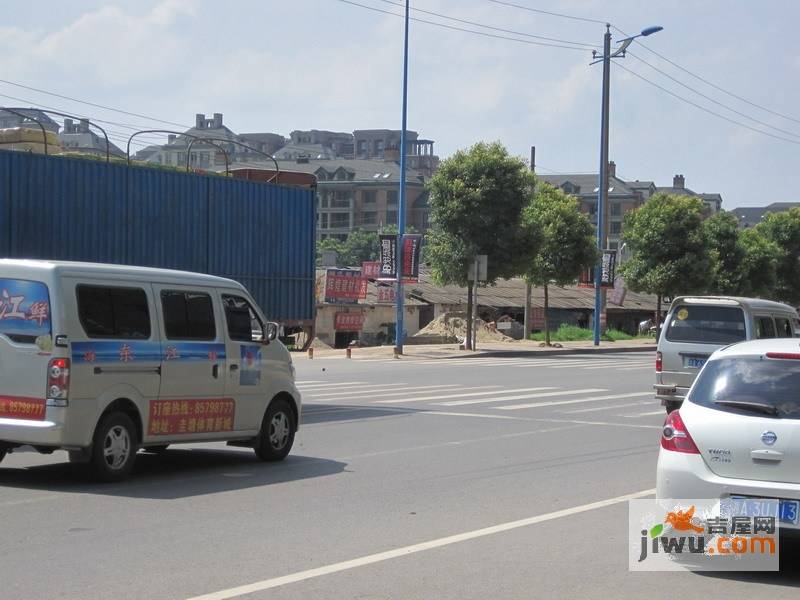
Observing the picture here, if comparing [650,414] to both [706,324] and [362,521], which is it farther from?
[362,521]

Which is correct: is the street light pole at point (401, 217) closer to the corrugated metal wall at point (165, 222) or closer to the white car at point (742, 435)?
the corrugated metal wall at point (165, 222)

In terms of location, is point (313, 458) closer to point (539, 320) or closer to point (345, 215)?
point (539, 320)

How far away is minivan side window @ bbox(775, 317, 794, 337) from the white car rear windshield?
13.6 metres

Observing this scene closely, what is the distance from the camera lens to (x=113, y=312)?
11078 mm

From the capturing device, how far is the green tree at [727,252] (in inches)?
2581

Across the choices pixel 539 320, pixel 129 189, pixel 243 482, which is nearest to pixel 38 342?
pixel 243 482

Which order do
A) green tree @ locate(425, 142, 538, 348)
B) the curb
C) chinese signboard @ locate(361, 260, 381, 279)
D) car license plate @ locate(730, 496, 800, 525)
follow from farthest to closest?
chinese signboard @ locate(361, 260, 381, 279) → green tree @ locate(425, 142, 538, 348) → the curb → car license plate @ locate(730, 496, 800, 525)

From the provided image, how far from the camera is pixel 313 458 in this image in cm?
1347

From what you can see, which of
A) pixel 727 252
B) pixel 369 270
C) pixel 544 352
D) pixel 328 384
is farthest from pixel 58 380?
pixel 727 252

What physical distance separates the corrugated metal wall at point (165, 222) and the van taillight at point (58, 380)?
7.13 m

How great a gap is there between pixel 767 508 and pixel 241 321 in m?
6.86

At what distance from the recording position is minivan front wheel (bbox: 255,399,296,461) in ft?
42.5

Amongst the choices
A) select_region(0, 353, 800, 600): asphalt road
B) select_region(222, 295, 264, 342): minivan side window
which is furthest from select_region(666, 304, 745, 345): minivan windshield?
select_region(222, 295, 264, 342): minivan side window

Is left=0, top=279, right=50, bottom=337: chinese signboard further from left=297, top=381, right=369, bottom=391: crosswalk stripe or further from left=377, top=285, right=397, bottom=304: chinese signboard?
left=377, top=285, right=397, bottom=304: chinese signboard
